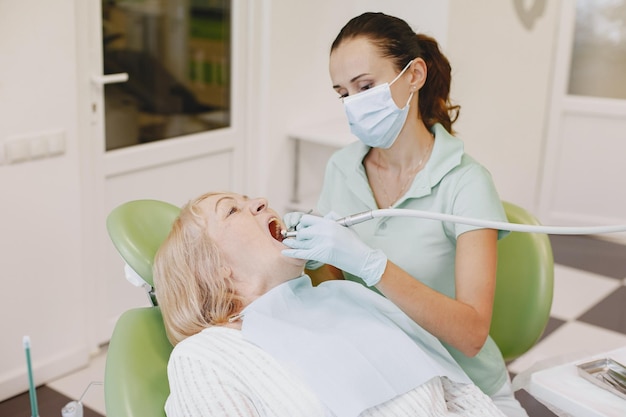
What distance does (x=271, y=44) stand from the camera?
3035mm

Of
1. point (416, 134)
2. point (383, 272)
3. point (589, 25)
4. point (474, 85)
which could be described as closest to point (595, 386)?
point (383, 272)

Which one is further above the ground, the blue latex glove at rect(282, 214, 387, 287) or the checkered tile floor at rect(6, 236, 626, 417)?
the blue latex glove at rect(282, 214, 387, 287)

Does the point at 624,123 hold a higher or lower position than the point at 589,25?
lower

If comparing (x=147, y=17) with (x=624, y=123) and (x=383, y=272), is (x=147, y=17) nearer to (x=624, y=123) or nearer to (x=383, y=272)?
(x=383, y=272)

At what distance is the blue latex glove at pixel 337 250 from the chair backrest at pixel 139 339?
12.4 inches

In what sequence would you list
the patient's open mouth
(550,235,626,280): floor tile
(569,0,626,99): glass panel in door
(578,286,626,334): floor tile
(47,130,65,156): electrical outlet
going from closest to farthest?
the patient's open mouth < (47,130,65,156): electrical outlet < (578,286,626,334): floor tile < (550,235,626,280): floor tile < (569,0,626,99): glass panel in door

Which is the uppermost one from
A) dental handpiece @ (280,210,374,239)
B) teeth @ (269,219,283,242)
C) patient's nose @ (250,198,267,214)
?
dental handpiece @ (280,210,374,239)

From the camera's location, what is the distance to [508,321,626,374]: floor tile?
278 centimetres

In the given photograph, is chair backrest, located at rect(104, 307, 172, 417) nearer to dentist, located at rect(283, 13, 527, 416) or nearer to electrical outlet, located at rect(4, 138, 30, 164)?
dentist, located at rect(283, 13, 527, 416)

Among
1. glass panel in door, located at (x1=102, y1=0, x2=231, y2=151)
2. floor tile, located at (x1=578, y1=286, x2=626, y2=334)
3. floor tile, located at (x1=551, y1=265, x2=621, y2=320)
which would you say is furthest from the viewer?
floor tile, located at (x1=551, y1=265, x2=621, y2=320)

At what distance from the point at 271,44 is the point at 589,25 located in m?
1.63

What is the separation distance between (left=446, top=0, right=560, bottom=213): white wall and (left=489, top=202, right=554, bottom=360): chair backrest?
1.42 m

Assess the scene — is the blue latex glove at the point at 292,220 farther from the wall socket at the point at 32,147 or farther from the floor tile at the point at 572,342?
the floor tile at the point at 572,342

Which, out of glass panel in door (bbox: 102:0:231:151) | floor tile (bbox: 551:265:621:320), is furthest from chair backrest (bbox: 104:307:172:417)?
floor tile (bbox: 551:265:621:320)
